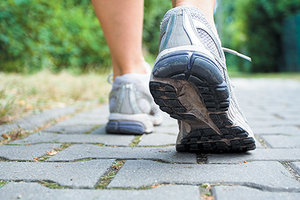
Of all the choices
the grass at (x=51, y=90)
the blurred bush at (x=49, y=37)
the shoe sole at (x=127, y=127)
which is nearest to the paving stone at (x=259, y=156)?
the shoe sole at (x=127, y=127)

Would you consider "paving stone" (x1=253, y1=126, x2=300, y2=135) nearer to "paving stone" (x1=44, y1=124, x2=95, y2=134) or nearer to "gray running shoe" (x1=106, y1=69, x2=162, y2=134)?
"gray running shoe" (x1=106, y1=69, x2=162, y2=134)

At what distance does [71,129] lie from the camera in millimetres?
1915

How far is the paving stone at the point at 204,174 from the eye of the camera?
0.98 metres

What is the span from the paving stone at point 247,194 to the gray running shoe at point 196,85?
0.28m

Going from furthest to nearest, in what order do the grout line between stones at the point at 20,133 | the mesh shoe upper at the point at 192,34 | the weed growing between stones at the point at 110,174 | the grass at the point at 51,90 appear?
the grass at the point at 51,90 → the grout line between stones at the point at 20,133 → the mesh shoe upper at the point at 192,34 → the weed growing between stones at the point at 110,174

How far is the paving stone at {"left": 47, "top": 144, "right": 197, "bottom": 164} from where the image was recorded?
125 cm

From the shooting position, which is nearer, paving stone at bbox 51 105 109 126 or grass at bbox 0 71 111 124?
paving stone at bbox 51 105 109 126

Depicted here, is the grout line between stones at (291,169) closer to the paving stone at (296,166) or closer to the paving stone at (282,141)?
the paving stone at (296,166)

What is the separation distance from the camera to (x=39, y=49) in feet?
15.7

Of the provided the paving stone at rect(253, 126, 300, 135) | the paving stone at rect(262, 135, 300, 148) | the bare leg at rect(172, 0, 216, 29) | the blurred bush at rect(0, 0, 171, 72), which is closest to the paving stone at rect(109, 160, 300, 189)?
the paving stone at rect(262, 135, 300, 148)

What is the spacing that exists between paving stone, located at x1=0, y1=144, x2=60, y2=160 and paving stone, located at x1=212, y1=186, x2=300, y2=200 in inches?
28.2

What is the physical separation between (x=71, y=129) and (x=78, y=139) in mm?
306

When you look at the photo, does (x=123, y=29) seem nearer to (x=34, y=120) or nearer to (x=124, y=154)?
(x=124, y=154)

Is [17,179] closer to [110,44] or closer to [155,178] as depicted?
[155,178]
